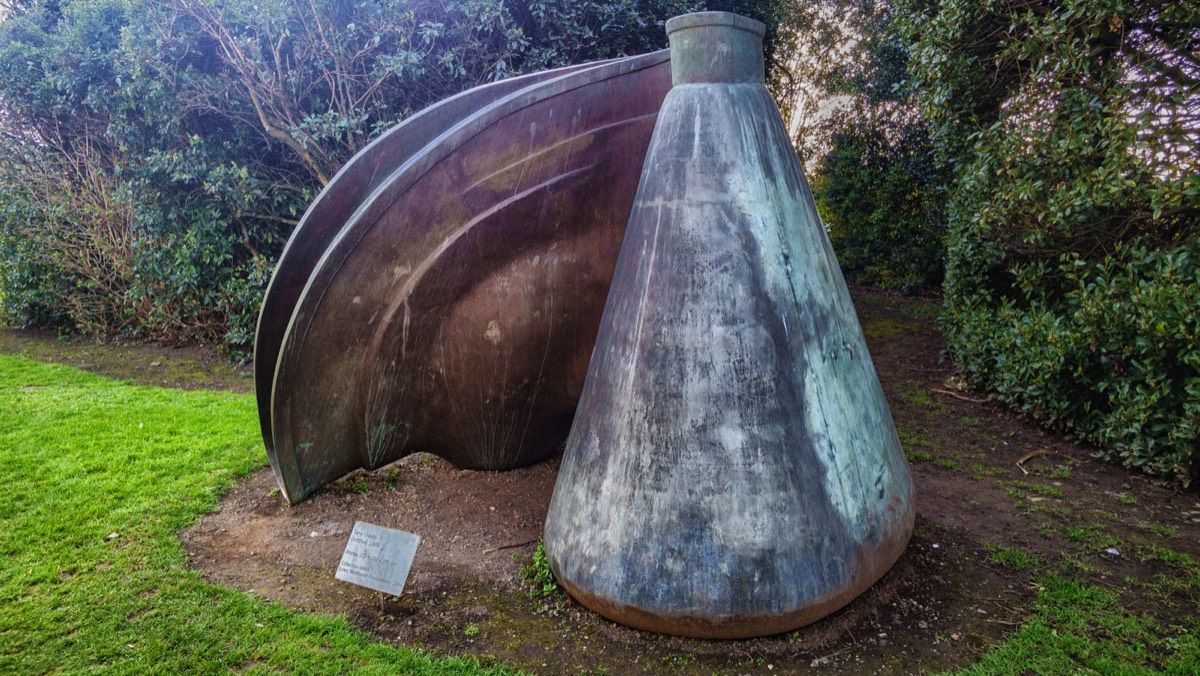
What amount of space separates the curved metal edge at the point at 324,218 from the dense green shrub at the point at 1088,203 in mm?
3558

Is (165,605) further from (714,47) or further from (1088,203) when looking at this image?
(1088,203)

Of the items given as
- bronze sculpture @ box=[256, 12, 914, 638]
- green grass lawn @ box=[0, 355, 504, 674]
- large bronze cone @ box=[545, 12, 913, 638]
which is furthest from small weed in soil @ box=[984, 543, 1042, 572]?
green grass lawn @ box=[0, 355, 504, 674]

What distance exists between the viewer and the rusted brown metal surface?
3539 mm

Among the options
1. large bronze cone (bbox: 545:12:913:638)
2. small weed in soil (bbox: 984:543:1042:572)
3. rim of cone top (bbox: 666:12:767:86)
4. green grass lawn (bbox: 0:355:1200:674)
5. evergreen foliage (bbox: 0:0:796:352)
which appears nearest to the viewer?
large bronze cone (bbox: 545:12:913:638)

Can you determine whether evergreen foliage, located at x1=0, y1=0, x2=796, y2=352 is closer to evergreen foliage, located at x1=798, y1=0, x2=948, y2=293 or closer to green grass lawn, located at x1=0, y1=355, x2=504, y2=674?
green grass lawn, located at x1=0, y1=355, x2=504, y2=674

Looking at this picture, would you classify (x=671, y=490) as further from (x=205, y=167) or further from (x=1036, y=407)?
(x=205, y=167)

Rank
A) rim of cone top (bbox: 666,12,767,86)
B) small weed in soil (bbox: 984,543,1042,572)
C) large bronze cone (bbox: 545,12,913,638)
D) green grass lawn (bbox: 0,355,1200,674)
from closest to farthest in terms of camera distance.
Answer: large bronze cone (bbox: 545,12,913,638) → green grass lawn (bbox: 0,355,1200,674) → rim of cone top (bbox: 666,12,767,86) → small weed in soil (bbox: 984,543,1042,572)

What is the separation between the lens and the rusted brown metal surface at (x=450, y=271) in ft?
11.6

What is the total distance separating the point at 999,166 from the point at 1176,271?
168 centimetres

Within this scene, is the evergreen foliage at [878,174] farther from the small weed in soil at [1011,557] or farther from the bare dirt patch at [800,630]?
the small weed in soil at [1011,557]

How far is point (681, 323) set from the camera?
2980mm

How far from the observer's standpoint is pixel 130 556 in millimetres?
3816

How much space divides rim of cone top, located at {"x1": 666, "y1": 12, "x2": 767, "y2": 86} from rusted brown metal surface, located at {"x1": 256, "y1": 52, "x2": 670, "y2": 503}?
598 millimetres

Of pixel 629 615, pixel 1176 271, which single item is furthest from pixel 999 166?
pixel 629 615
